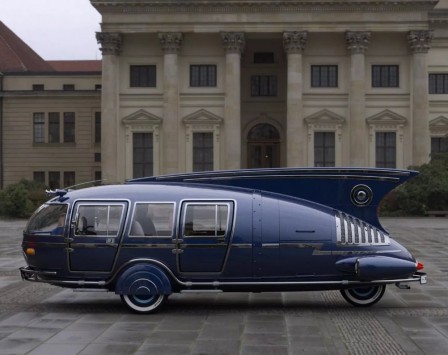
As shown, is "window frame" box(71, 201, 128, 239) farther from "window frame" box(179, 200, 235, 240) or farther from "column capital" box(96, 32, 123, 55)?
"column capital" box(96, 32, 123, 55)

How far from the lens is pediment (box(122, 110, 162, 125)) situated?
2425 inches

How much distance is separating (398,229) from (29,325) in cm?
2936

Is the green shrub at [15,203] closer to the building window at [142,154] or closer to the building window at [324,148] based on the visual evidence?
the building window at [142,154]

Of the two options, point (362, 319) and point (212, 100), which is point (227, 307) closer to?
point (362, 319)

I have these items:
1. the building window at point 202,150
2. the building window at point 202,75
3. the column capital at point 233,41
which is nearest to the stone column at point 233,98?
the column capital at point 233,41

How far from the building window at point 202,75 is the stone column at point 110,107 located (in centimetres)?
591

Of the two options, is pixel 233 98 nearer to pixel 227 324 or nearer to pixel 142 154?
pixel 142 154

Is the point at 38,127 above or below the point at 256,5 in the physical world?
below

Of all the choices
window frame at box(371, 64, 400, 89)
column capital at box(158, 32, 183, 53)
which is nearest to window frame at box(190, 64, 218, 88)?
column capital at box(158, 32, 183, 53)

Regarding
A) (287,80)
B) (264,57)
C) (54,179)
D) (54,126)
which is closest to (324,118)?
(287,80)

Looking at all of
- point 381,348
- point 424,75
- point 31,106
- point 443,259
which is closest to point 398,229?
point 443,259

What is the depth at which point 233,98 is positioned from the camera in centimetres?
5988

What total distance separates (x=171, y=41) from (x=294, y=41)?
940 centimetres

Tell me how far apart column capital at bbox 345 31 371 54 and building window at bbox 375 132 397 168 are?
6.79 meters
